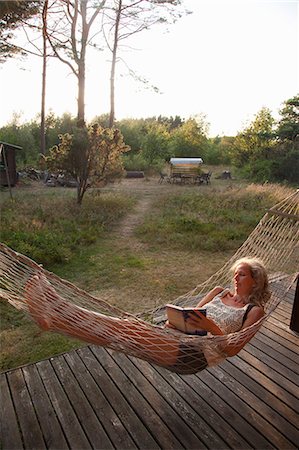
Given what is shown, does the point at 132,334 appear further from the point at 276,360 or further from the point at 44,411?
the point at 276,360

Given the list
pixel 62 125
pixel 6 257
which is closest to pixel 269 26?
pixel 6 257

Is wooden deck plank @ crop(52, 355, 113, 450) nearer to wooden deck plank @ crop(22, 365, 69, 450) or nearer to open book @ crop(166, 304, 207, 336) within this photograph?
wooden deck plank @ crop(22, 365, 69, 450)

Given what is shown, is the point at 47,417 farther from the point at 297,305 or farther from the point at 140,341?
the point at 297,305

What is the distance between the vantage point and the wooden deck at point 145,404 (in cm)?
132

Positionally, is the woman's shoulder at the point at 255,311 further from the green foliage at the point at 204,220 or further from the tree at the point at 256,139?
the tree at the point at 256,139

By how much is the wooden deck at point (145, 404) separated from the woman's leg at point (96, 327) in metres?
0.28

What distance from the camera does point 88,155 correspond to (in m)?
5.76

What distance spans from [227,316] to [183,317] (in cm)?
31

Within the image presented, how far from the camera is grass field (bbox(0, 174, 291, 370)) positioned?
8.59ft

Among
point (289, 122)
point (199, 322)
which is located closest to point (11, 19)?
point (199, 322)

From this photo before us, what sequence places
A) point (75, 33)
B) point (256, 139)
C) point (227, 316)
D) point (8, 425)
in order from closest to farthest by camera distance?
point (8, 425), point (227, 316), point (75, 33), point (256, 139)

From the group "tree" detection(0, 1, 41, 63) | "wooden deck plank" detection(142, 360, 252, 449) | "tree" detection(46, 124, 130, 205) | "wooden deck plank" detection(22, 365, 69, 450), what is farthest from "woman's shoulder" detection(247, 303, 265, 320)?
"tree" detection(0, 1, 41, 63)

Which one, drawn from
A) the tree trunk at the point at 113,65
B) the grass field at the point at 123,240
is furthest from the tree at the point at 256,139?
the tree trunk at the point at 113,65

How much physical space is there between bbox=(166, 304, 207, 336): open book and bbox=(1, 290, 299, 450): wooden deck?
0.33m
